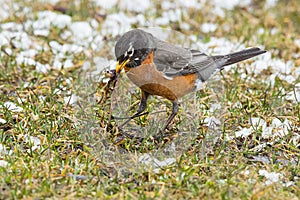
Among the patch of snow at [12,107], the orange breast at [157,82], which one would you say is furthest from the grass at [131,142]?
the orange breast at [157,82]

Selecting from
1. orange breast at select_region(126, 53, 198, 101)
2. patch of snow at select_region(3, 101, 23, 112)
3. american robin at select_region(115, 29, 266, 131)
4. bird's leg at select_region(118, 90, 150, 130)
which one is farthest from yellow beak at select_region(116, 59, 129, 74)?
patch of snow at select_region(3, 101, 23, 112)

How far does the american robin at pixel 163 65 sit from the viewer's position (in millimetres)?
4188

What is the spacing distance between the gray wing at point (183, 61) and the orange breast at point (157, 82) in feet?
0.17

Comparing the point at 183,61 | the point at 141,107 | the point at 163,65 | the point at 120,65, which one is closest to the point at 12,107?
the point at 141,107

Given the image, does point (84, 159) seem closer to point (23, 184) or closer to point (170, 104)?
point (23, 184)

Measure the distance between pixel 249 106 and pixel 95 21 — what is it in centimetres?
252

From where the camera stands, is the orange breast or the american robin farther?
the orange breast

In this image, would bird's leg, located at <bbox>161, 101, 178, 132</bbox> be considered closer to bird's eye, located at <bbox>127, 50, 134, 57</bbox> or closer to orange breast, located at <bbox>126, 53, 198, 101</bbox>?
orange breast, located at <bbox>126, 53, 198, 101</bbox>

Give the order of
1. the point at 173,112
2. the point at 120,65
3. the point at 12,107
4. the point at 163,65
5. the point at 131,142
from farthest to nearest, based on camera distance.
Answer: the point at 12,107, the point at 173,112, the point at 163,65, the point at 131,142, the point at 120,65

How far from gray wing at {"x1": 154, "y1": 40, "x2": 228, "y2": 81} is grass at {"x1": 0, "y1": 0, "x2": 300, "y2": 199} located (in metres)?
0.26

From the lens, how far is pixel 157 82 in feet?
14.5

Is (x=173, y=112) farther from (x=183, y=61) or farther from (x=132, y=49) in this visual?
(x=132, y=49)

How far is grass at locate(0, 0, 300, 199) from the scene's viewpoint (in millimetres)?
3820

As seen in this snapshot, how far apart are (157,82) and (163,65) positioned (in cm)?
18
